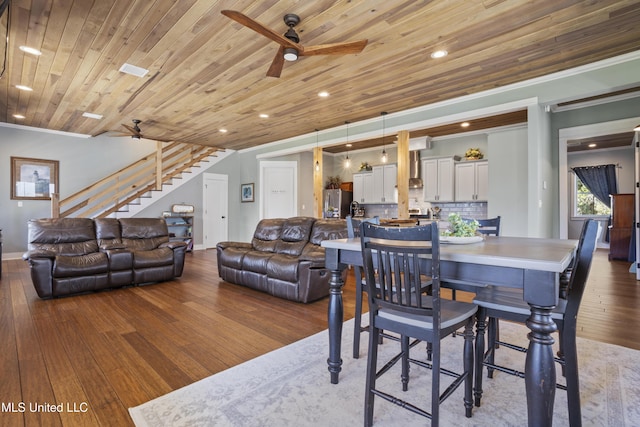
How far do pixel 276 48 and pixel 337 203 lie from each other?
590 cm

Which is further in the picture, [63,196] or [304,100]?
[63,196]

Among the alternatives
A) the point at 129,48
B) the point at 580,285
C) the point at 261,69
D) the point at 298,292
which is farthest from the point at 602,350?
the point at 129,48

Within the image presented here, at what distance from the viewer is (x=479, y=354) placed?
1.76 m

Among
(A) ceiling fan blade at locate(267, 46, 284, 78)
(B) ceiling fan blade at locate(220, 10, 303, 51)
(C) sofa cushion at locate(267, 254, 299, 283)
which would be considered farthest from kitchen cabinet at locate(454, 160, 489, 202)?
(B) ceiling fan blade at locate(220, 10, 303, 51)

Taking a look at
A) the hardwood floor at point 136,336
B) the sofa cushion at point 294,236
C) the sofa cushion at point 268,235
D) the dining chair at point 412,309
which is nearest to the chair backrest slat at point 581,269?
the dining chair at point 412,309

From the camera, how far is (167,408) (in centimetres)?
172

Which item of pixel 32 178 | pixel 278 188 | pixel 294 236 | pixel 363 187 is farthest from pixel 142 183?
pixel 363 187

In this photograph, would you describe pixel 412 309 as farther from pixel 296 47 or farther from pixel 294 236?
pixel 294 236

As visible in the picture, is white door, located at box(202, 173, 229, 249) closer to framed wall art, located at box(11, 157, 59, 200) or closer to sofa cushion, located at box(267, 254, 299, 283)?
framed wall art, located at box(11, 157, 59, 200)

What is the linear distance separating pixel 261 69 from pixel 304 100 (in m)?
1.22

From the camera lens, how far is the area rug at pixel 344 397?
1.64 m

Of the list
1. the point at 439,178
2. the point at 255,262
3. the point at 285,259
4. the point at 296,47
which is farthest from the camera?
the point at 439,178

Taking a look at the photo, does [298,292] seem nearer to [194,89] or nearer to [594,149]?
[194,89]

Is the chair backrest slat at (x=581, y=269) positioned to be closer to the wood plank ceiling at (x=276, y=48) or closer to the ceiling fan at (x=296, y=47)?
the wood plank ceiling at (x=276, y=48)
